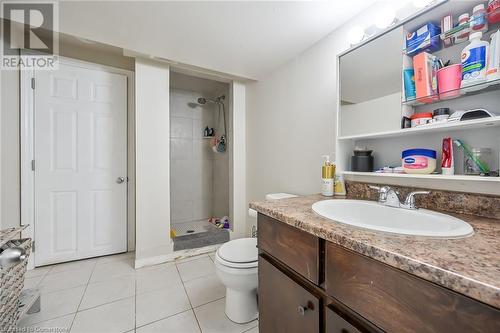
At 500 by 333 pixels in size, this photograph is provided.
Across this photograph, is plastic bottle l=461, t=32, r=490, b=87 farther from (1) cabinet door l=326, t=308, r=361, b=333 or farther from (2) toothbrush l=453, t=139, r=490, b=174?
(1) cabinet door l=326, t=308, r=361, b=333

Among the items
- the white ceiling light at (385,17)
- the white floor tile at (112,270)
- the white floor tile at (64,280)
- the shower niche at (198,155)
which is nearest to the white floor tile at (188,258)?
the white floor tile at (112,270)

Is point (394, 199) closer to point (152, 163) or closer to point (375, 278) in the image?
point (375, 278)

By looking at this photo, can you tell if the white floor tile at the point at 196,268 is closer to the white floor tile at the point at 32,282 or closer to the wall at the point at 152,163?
the wall at the point at 152,163

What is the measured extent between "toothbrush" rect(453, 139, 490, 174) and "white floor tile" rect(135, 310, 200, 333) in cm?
162

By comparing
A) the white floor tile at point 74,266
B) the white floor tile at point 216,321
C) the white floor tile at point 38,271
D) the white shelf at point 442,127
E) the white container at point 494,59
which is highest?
the white container at point 494,59

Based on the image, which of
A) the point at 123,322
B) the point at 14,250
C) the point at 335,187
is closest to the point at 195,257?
the point at 123,322

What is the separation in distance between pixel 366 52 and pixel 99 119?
2418 millimetres

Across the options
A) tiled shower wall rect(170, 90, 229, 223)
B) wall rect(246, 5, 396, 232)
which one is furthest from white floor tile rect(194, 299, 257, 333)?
tiled shower wall rect(170, 90, 229, 223)

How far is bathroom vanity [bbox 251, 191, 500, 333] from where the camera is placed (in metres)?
0.38

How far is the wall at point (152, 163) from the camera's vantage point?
1.96 m

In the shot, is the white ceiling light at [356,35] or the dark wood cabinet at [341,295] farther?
the white ceiling light at [356,35]

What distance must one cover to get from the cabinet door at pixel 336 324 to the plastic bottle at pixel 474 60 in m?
0.98

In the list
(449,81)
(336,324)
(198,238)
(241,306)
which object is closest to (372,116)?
(449,81)

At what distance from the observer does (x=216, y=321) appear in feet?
4.26
